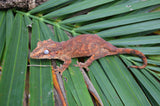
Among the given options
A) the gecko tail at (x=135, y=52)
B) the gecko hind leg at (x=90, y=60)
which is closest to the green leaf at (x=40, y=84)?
the gecko hind leg at (x=90, y=60)

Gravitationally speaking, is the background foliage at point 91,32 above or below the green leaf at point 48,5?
below

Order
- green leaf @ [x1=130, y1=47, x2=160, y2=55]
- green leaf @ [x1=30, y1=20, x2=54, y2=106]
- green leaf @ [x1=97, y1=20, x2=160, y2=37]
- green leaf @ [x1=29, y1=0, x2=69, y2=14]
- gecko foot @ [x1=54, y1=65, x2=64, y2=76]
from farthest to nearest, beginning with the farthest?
green leaf @ [x1=29, y1=0, x2=69, y2=14]
green leaf @ [x1=97, y1=20, x2=160, y2=37]
green leaf @ [x1=130, y1=47, x2=160, y2=55]
gecko foot @ [x1=54, y1=65, x2=64, y2=76]
green leaf @ [x1=30, y1=20, x2=54, y2=106]

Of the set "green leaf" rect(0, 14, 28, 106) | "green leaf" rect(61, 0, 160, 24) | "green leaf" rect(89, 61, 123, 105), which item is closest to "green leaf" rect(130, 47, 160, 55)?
"green leaf" rect(61, 0, 160, 24)

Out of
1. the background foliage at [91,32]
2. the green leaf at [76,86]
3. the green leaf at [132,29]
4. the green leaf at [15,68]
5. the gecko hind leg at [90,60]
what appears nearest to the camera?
the green leaf at [15,68]

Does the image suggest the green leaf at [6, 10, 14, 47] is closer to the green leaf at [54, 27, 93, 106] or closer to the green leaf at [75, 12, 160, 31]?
the green leaf at [54, 27, 93, 106]

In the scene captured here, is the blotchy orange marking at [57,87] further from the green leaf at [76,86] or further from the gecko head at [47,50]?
the gecko head at [47,50]

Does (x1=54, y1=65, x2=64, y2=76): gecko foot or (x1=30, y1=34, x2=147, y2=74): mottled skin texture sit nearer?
(x1=54, y1=65, x2=64, y2=76): gecko foot

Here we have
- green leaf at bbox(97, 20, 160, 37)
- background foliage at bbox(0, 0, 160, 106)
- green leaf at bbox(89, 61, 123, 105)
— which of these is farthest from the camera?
green leaf at bbox(97, 20, 160, 37)

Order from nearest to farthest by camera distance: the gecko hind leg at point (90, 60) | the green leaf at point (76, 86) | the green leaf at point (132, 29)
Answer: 1. the green leaf at point (76, 86)
2. the gecko hind leg at point (90, 60)
3. the green leaf at point (132, 29)

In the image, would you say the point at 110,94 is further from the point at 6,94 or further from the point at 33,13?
the point at 33,13

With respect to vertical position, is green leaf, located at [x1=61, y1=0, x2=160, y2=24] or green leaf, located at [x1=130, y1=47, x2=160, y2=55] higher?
green leaf, located at [x1=61, y1=0, x2=160, y2=24]
